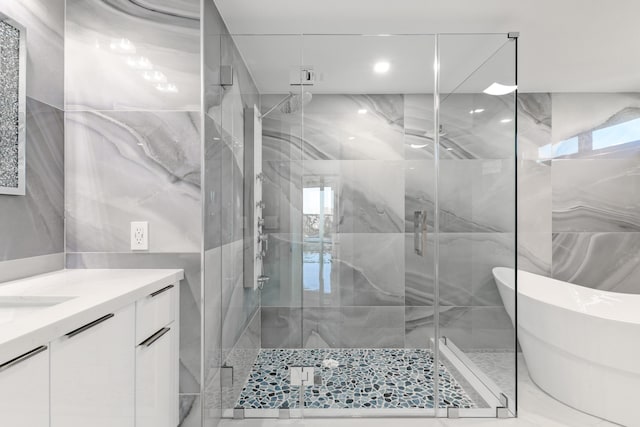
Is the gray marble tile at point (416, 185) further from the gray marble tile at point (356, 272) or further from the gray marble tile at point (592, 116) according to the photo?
the gray marble tile at point (592, 116)

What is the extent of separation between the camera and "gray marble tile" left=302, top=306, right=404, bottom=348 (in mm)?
2006

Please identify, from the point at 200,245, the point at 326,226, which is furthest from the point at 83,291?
the point at 326,226

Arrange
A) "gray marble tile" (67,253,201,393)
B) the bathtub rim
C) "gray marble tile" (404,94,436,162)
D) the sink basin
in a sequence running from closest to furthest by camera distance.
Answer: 1. the sink basin
2. "gray marble tile" (67,253,201,393)
3. "gray marble tile" (404,94,436,162)
4. the bathtub rim

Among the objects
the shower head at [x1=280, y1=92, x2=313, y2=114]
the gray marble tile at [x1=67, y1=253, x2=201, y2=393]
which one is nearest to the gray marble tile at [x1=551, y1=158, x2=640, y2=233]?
the shower head at [x1=280, y1=92, x2=313, y2=114]

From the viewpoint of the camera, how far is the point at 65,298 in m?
1.08

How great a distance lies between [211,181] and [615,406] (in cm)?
275

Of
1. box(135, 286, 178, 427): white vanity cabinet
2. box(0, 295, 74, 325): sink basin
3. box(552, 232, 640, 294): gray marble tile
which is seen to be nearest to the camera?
box(0, 295, 74, 325): sink basin

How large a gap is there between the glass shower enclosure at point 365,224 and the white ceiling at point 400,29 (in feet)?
0.04

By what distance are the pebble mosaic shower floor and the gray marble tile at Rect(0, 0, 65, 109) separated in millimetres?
1795

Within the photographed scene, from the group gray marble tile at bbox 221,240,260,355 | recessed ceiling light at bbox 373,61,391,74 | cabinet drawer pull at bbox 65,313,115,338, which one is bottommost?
gray marble tile at bbox 221,240,260,355

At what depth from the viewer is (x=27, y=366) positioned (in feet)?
2.47

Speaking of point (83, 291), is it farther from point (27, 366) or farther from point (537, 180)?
point (537, 180)

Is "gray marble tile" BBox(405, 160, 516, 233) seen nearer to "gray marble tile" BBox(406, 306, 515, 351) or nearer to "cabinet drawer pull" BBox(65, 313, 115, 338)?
"gray marble tile" BBox(406, 306, 515, 351)

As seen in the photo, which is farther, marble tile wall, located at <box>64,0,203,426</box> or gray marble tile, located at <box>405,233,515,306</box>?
gray marble tile, located at <box>405,233,515,306</box>
